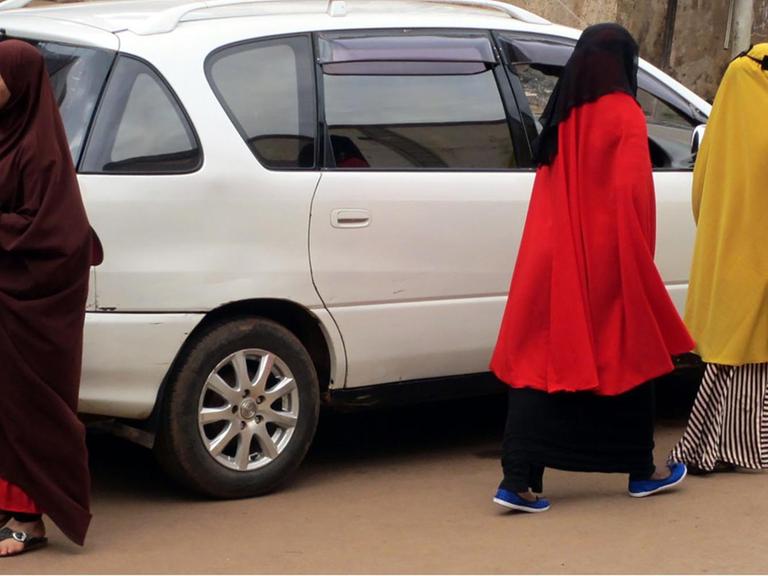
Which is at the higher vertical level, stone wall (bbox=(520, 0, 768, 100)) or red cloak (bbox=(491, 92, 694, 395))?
red cloak (bbox=(491, 92, 694, 395))

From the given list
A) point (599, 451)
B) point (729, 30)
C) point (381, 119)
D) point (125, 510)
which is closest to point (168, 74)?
point (381, 119)

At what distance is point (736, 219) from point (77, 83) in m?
2.65

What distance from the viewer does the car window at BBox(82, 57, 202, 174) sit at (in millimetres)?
5262

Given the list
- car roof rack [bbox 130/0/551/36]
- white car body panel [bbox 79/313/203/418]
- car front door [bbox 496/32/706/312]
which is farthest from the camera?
car front door [bbox 496/32/706/312]

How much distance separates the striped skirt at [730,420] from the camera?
6059 mm

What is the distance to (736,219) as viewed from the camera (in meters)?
5.96

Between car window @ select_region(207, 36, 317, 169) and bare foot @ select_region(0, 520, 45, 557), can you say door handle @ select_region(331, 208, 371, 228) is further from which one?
bare foot @ select_region(0, 520, 45, 557)

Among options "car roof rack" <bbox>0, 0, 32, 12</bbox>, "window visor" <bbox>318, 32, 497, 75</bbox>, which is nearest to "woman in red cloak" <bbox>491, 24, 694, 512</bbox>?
"window visor" <bbox>318, 32, 497, 75</bbox>

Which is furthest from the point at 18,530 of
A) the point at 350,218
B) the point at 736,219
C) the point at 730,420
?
the point at 736,219

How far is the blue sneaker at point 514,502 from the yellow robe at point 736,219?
107cm

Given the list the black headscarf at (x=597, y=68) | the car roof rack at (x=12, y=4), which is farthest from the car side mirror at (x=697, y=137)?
the car roof rack at (x=12, y=4)

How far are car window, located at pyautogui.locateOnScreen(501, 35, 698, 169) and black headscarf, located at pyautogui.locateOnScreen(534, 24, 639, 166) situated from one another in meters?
0.89

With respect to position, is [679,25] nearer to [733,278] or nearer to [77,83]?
[733,278]

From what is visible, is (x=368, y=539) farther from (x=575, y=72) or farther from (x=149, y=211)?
(x=575, y=72)
